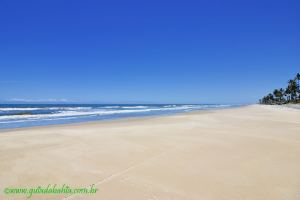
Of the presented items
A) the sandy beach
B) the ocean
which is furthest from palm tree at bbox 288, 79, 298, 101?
the sandy beach

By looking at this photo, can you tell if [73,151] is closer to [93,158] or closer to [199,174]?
[93,158]

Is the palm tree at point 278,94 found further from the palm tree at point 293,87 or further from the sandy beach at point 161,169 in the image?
the sandy beach at point 161,169

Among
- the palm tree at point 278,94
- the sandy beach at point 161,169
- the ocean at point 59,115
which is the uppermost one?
the palm tree at point 278,94

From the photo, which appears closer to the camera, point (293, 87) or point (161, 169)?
point (161, 169)

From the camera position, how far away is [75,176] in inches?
185

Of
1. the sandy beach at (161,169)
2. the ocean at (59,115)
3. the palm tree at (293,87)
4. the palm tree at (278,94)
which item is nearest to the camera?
the sandy beach at (161,169)

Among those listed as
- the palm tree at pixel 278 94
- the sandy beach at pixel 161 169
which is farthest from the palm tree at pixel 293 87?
the sandy beach at pixel 161 169

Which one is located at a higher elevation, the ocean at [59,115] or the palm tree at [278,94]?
the palm tree at [278,94]

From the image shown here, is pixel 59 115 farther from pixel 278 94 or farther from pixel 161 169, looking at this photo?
pixel 278 94

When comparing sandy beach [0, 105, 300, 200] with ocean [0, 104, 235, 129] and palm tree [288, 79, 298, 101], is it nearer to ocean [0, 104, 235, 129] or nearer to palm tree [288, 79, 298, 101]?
ocean [0, 104, 235, 129]

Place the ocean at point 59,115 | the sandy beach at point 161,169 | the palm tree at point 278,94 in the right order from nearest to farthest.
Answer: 1. the sandy beach at point 161,169
2. the ocean at point 59,115
3. the palm tree at point 278,94

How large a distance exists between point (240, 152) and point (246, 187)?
2.73 metres

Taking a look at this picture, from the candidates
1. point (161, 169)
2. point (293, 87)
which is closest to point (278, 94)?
point (293, 87)

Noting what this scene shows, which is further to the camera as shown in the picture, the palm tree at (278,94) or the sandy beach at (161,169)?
the palm tree at (278,94)
